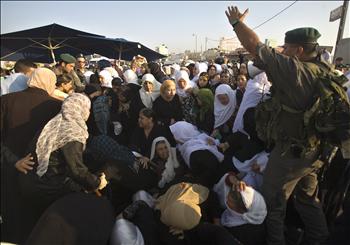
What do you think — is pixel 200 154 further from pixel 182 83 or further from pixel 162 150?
pixel 182 83

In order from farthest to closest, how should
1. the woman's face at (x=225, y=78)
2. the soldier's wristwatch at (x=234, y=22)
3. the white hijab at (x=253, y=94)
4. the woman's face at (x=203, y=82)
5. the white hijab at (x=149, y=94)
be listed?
the woman's face at (x=225, y=78) → the woman's face at (x=203, y=82) → the white hijab at (x=149, y=94) → the white hijab at (x=253, y=94) → the soldier's wristwatch at (x=234, y=22)

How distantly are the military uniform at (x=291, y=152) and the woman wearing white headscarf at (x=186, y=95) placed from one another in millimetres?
2103

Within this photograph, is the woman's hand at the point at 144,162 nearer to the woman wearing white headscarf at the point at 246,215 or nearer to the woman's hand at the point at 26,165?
the woman wearing white headscarf at the point at 246,215

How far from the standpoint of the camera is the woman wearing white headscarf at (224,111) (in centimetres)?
412

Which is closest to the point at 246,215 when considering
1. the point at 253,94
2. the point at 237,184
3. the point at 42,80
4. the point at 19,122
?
the point at 237,184

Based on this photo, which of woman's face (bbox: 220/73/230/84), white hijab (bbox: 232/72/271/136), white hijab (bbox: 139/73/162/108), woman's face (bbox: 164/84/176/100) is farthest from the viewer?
woman's face (bbox: 220/73/230/84)

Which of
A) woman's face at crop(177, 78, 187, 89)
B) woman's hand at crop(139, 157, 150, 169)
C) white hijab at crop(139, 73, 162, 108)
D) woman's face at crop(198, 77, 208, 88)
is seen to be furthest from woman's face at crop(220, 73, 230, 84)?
woman's hand at crop(139, 157, 150, 169)

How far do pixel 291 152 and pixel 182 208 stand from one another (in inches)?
36.6

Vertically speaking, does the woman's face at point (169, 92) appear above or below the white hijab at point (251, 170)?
above

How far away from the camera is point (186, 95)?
5012mm

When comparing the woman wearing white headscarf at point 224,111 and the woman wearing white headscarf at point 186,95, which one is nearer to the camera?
the woman wearing white headscarf at point 224,111

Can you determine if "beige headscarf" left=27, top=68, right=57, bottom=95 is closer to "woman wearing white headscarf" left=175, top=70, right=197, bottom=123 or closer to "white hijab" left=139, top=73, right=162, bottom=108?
"white hijab" left=139, top=73, right=162, bottom=108

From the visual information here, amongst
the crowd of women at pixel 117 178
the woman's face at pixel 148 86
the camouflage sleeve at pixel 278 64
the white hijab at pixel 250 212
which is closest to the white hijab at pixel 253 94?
the crowd of women at pixel 117 178

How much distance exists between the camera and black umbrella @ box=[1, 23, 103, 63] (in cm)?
769
